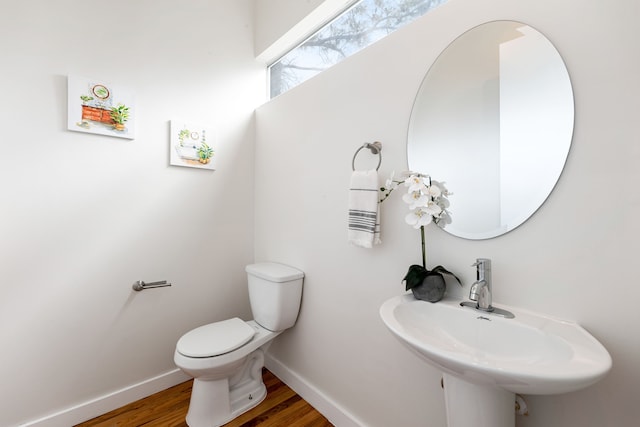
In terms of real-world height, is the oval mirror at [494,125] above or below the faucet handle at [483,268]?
above

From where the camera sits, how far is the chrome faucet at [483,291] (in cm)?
89

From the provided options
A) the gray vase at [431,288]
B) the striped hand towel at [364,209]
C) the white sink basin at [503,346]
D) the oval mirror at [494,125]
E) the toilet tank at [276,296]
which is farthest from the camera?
the toilet tank at [276,296]

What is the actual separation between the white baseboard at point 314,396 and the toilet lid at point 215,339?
47 cm

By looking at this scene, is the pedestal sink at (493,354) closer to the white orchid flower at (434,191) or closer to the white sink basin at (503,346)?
the white sink basin at (503,346)

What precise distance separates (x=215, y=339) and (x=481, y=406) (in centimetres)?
127

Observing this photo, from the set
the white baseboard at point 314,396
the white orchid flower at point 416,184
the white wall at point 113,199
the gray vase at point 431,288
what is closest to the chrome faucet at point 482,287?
the gray vase at point 431,288

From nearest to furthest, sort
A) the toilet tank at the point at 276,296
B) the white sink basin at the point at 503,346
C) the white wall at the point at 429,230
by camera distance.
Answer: the white sink basin at the point at 503,346 < the white wall at the point at 429,230 < the toilet tank at the point at 276,296

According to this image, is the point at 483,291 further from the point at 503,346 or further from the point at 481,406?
the point at 481,406

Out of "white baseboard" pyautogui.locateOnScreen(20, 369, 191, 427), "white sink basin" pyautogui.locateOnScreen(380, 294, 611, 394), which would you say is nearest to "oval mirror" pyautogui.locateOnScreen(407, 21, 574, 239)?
"white sink basin" pyautogui.locateOnScreen(380, 294, 611, 394)

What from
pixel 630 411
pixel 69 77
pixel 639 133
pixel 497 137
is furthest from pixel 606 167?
pixel 69 77

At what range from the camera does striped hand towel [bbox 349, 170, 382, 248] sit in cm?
124

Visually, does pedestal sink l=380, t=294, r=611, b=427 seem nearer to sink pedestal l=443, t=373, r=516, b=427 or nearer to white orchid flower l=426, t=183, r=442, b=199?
sink pedestal l=443, t=373, r=516, b=427

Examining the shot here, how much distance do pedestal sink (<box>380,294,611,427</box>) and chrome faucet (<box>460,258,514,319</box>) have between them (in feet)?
0.09

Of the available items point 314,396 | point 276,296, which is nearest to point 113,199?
point 276,296
